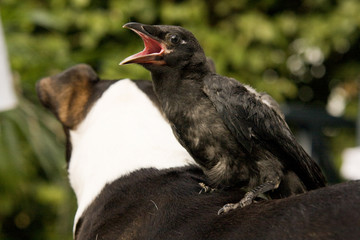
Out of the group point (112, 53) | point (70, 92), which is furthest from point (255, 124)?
point (112, 53)

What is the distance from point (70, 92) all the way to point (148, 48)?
584 mm

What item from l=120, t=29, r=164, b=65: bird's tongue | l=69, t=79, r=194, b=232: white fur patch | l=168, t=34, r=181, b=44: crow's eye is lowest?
l=69, t=79, r=194, b=232: white fur patch

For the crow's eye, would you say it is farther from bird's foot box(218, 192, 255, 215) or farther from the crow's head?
bird's foot box(218, 192, 255, 215)

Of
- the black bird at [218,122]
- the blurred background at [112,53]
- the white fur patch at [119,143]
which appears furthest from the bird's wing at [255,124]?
the blurred background at [112,53]

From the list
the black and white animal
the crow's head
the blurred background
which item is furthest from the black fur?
the blurred background

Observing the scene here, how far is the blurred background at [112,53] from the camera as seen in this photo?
3.39 meters

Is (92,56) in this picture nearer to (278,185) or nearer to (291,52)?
(291,52)

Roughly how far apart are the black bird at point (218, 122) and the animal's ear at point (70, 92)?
549 mm

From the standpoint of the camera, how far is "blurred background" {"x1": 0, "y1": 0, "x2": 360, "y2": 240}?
3.39 meters

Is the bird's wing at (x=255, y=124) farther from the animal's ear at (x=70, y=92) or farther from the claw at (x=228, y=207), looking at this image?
the animal's ear at (x=70, y=92)

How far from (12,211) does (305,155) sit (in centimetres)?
277

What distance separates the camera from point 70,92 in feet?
6.42

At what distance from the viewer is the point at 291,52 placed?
424cm

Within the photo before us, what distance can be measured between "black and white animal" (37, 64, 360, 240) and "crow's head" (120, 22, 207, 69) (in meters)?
0.30
